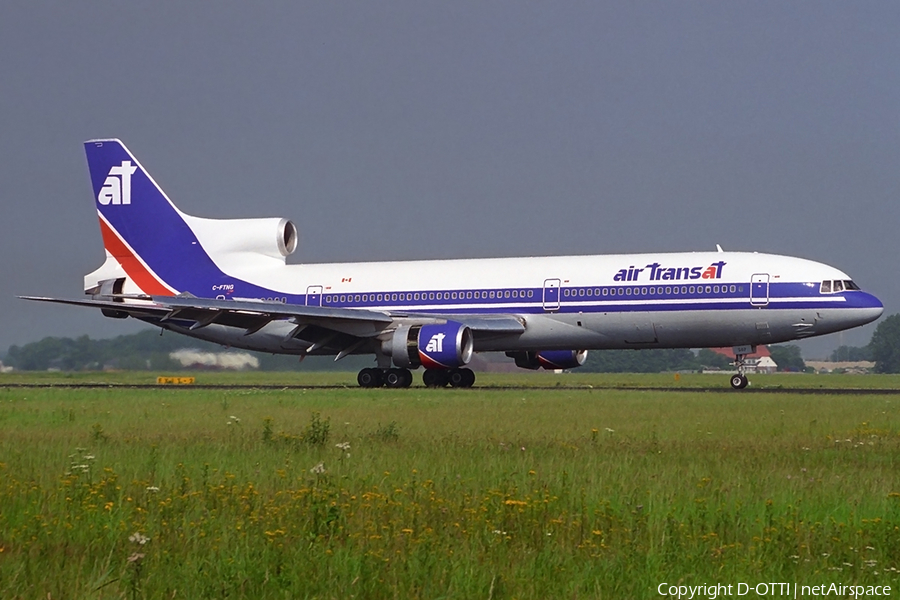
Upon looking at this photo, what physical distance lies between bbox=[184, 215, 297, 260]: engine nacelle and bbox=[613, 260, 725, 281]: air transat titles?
525 inches

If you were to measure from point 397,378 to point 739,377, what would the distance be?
35.7ft

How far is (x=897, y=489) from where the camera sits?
1115 cm

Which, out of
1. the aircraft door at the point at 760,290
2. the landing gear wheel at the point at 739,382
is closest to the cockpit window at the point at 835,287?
the aircraft door at the point at 760,290

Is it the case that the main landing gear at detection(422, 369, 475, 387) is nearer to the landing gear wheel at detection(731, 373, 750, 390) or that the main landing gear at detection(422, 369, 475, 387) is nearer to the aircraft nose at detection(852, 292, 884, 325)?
the landing gear wheel at detection(731, 373, 750, 390)

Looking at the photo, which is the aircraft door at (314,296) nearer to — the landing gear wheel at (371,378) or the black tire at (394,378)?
the landing gear wheel at (371,378)

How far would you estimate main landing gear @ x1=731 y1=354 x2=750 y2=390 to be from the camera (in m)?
34.8

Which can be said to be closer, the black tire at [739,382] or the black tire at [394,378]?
the black tire at [739,382]

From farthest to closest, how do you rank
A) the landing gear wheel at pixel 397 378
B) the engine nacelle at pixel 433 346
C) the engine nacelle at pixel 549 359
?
the engine nacelle at pixel 549 359, the landing gear wheel at pixel 397 378, the engine nacelle at pixel 433 346

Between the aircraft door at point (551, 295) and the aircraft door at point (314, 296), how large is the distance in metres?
8.48

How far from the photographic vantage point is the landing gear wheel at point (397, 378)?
3584cm

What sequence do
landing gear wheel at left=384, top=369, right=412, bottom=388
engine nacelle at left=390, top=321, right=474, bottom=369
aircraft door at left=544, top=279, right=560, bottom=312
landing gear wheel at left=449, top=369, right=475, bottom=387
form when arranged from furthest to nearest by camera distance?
1. landing gear wheel at left=449, top=369, right=475, bottom=387
2. landing gear wheel at left=384, top=369, right=412, bottom=388
3. aircraft door at left=544, top=279, right=560, bottom=312
4. engine nacelle at left=390, top=321, right=474, bottom=369

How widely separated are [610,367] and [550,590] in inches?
4549

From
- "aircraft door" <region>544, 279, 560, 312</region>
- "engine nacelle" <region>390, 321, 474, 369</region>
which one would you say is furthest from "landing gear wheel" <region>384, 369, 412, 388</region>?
"aircraft door" <region>544, 279, 560, 312</region>

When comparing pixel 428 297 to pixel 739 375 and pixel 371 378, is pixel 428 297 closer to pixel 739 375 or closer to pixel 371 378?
pixel 371 378
